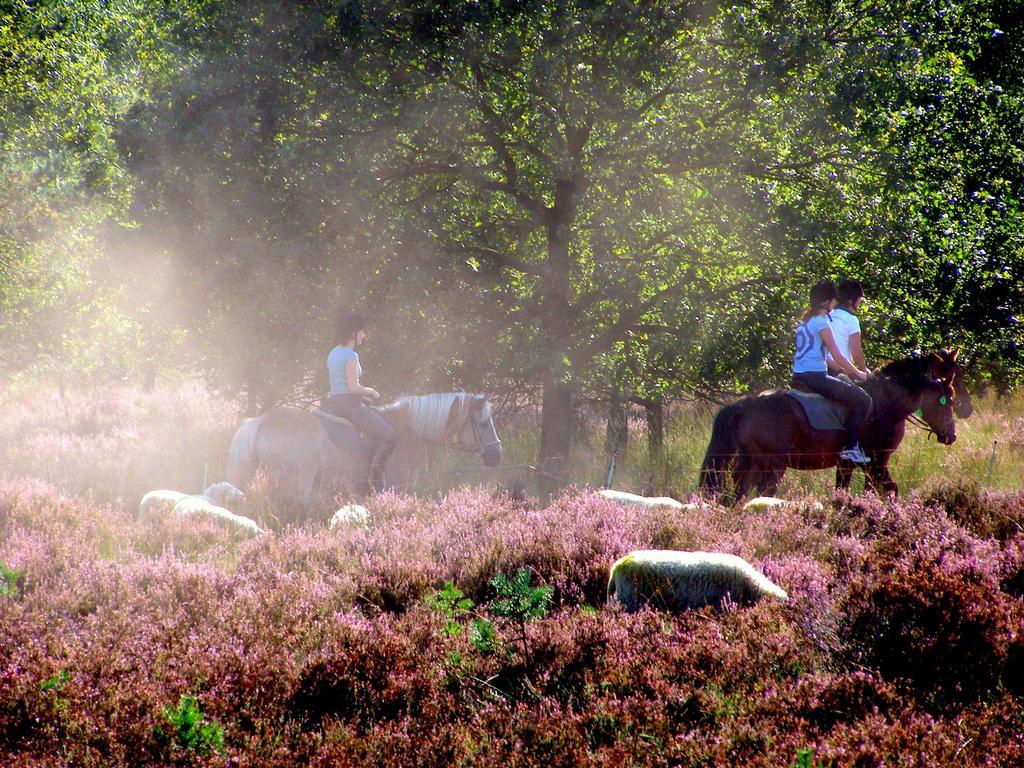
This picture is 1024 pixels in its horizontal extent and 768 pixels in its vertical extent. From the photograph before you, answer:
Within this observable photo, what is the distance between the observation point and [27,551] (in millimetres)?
6867

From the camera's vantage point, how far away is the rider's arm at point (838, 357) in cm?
989

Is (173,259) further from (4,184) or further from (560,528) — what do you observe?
(560,528)

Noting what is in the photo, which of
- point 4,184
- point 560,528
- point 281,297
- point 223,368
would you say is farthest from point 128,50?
point 560,528

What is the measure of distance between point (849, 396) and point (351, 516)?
5.70 m

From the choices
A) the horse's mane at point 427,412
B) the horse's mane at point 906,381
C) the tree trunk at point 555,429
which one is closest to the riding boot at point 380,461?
the horse's mane at point 427,412

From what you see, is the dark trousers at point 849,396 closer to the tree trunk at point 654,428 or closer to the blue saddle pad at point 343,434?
the tree trunk at point 654,428

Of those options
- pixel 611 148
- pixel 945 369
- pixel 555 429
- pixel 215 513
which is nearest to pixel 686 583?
pixel 215 513

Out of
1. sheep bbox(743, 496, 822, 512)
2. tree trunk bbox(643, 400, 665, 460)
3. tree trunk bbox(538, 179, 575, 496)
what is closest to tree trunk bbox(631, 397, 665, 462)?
tree trunk bbox(643, 400, 665, 460)

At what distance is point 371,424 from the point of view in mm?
10820

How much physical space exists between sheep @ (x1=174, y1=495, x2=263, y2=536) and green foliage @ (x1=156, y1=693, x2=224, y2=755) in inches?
150

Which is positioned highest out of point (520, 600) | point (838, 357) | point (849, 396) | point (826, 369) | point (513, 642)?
point (838, 357)

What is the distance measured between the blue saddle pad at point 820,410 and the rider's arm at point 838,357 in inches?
15.5

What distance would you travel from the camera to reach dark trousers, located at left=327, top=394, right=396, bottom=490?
1074 cm

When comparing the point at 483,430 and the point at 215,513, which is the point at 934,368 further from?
the point at 215,513
